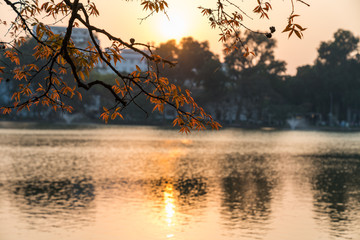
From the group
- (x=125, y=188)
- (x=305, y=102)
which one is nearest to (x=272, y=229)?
(x=125, y=188)

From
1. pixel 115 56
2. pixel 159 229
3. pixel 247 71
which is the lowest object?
pixel 159 229

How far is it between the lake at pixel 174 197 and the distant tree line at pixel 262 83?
70666 mm

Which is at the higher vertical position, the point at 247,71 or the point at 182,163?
the point at 247,71

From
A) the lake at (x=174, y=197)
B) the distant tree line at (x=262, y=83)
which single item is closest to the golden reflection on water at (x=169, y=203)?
the lake at (x=174, y=197)

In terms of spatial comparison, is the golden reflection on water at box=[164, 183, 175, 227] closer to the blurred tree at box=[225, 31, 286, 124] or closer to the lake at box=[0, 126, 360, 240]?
the lake at box=[0, 126, 360, 240]

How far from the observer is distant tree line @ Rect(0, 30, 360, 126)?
12106 centimetres

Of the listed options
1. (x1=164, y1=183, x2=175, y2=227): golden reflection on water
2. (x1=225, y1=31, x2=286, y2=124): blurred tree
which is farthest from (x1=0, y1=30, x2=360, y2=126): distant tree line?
(x1=164, y1=183, x2=175, y2=227): golden reflection on water

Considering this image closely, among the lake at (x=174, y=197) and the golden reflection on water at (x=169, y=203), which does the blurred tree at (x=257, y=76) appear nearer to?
the lake at (x=174, y=197)

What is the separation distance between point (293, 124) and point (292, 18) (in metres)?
131

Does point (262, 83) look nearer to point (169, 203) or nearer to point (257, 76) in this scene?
point (257, 76)

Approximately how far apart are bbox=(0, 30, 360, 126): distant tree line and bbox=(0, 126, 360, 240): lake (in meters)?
70.7

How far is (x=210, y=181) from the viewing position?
117ft

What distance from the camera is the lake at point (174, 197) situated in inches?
869

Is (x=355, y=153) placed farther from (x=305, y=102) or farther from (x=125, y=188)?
(x=305, y=102)
